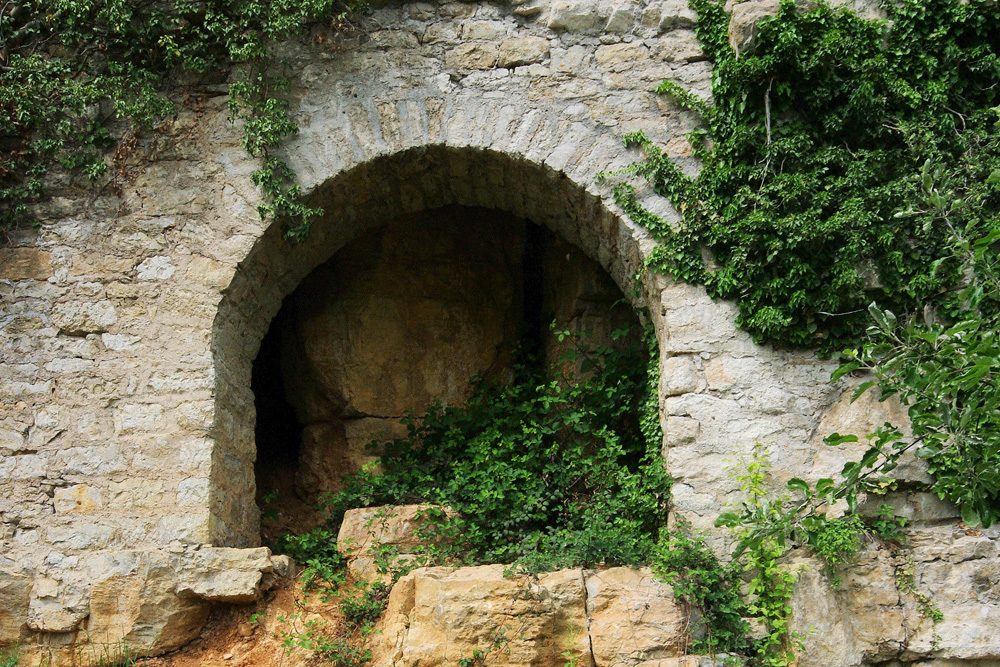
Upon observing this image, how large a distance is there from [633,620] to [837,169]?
7.68 ft

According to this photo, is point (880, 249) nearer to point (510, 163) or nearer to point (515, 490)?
point (510, 163)

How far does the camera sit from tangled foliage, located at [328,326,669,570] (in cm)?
392

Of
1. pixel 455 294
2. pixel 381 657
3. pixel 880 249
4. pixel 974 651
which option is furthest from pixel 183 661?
pixel 880 249

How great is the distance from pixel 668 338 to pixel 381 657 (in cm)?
196

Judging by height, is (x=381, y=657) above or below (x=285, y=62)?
below

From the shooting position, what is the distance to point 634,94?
4301mm

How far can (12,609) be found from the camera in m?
3.69

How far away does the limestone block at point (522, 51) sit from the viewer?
4371 mm

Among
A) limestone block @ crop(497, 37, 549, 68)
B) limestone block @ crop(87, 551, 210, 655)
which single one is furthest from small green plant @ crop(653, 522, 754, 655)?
limestone block @ crop(497, 37, 549, 68)

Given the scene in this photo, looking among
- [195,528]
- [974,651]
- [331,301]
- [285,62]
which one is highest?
[285,62]

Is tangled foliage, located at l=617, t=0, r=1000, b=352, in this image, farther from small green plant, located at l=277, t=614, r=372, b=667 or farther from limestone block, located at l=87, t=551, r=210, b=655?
limestone block, located at l=87, t=551, r=210, b=655

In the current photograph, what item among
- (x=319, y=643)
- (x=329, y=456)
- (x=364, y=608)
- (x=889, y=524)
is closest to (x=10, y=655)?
(x=319, y=643)

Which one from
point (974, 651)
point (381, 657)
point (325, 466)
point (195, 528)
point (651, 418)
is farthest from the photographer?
point (325, 466)

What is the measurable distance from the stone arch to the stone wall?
16 mm
